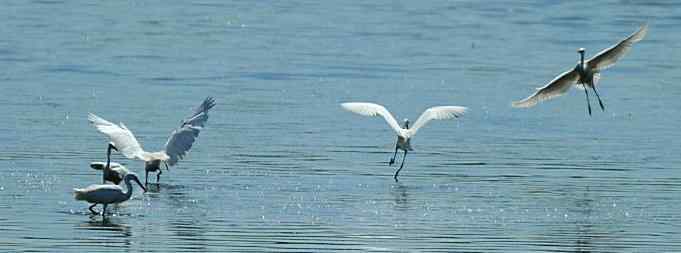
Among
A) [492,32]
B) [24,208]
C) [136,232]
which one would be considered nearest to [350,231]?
[136,232]

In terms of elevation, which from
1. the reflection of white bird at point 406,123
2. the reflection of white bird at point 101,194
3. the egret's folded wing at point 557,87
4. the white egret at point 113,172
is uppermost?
the egret's folded wing at point 557,87

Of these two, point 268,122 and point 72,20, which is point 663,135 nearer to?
point 268,122

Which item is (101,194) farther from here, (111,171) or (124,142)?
(124,142)

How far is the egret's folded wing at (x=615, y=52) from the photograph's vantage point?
19.4 m

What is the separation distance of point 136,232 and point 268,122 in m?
8.51

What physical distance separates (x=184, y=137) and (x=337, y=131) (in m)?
4.08

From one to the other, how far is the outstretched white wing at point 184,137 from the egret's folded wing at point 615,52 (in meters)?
4.50

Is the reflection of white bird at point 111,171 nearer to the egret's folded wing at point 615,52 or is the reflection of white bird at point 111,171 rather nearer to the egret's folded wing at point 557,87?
the egret's folded wing at point 557,87

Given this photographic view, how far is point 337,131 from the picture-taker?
2206 centimetres

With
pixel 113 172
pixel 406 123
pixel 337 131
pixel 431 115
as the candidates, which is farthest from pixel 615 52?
pixel 113 172

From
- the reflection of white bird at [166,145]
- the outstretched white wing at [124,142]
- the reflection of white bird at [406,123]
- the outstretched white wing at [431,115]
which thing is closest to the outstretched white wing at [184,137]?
the reflection of white bird at [166,145]

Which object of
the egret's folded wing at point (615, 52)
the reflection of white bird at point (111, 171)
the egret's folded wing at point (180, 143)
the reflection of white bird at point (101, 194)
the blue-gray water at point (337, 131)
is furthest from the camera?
the egret's folded wing at point (615, 52)

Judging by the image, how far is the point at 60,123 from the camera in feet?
72.1

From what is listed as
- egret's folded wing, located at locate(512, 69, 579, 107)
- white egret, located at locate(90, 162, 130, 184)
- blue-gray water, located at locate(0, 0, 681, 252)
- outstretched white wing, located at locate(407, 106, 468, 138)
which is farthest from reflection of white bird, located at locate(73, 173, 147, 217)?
egret's folded wing, located at locate(512, 69, 579, 107)
